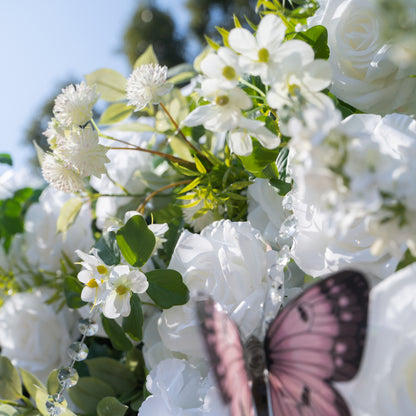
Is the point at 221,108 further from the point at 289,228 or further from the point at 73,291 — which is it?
the point at 73,291

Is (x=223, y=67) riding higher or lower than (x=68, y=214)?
higher

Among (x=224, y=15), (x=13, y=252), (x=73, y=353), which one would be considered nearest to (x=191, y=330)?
(x=73, y=353)

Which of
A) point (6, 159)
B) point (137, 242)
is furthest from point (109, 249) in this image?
point (6, 159)

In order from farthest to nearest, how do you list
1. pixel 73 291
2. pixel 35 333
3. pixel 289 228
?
pixel 35 333 < pixel 73 291 < pixel 289 228

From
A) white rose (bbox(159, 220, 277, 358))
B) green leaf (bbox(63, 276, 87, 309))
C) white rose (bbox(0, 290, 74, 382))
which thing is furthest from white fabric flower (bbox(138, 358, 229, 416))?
white rose (bbox(0, 290, 74, 382))

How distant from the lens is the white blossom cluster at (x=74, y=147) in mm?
342

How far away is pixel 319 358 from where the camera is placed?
7.7 inches

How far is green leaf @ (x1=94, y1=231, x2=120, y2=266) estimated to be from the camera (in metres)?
0.36

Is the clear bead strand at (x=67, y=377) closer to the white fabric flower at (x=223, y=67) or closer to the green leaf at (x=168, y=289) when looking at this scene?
the green leaf at (x=168, y=289)

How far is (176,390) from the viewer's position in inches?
12.3

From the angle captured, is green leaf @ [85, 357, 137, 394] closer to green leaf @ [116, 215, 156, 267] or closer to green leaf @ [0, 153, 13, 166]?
green leaf @ [116, 215, 156, 267]

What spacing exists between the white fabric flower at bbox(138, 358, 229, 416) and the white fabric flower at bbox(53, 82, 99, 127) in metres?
0.20

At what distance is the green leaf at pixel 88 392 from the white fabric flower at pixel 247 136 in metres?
0.25

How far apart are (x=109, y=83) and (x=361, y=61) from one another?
234 mm
